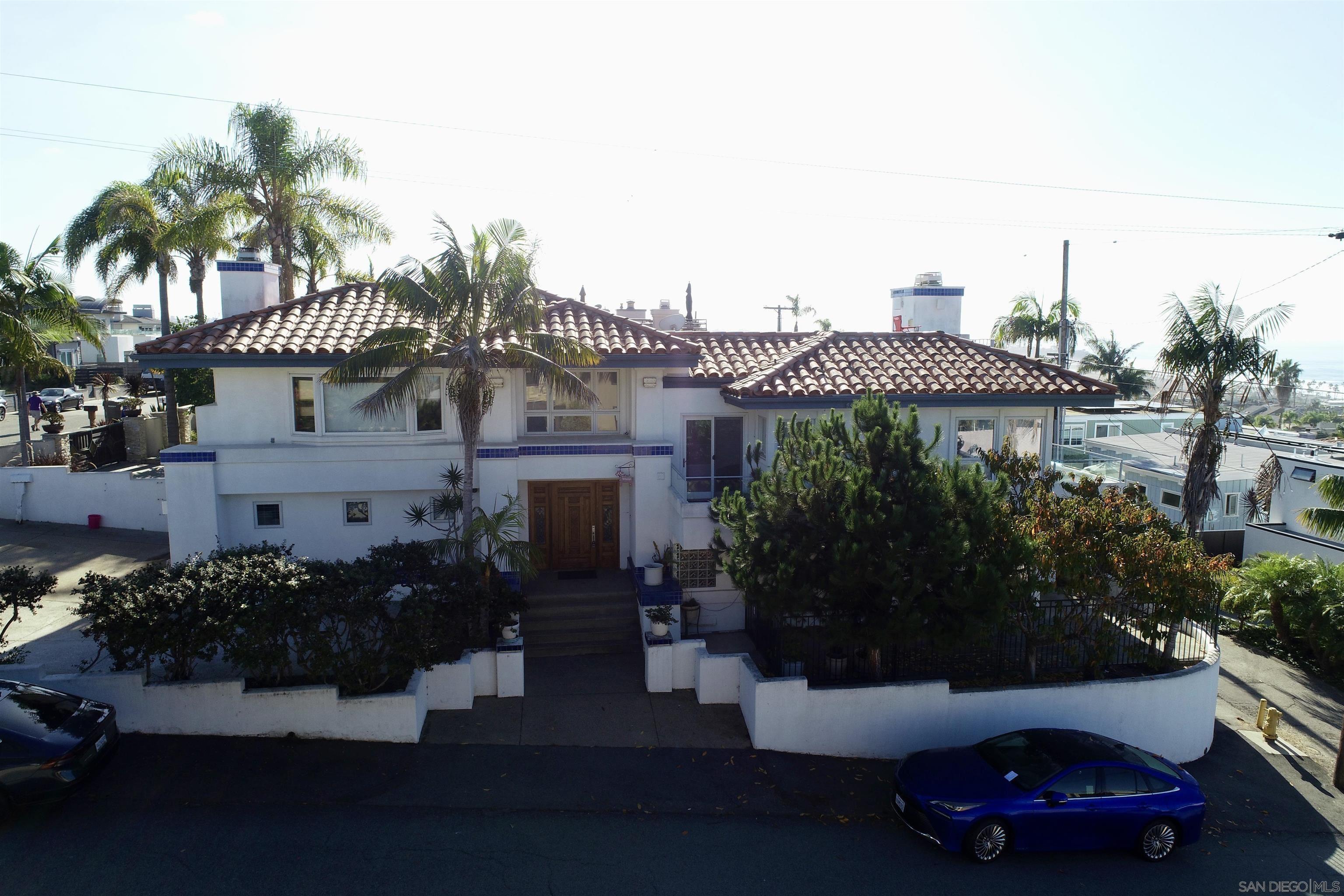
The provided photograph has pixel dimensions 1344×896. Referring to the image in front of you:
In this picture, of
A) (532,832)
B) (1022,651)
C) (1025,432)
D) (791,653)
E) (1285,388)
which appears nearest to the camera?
(532,832)

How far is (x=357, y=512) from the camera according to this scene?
15.7m

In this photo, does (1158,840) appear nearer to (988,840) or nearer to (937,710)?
(988,840)

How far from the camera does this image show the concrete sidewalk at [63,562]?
13.6 m

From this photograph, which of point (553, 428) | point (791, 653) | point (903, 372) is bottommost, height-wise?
point (791, 653)

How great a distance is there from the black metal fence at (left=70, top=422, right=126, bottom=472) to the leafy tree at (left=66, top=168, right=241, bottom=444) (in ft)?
5.58

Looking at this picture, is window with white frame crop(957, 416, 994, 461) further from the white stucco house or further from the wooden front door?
the wooden front door

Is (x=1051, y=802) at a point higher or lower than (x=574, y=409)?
lower

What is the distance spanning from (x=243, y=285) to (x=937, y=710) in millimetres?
15302

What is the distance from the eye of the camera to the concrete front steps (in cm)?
1481

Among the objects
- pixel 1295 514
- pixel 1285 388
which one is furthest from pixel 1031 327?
pixel 1285 388

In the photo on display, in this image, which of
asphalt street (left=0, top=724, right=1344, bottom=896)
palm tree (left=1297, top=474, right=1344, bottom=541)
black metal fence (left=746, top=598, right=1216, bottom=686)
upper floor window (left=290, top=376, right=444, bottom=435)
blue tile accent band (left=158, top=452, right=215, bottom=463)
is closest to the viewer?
asphalt street (left=0, top=724, right=1344, bottom=896)

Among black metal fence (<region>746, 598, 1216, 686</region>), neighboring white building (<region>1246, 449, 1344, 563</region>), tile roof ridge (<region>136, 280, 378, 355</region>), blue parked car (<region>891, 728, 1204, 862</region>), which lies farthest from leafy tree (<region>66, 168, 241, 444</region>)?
neighboring white building (<region>1246, 449, 1344, 563</region>)

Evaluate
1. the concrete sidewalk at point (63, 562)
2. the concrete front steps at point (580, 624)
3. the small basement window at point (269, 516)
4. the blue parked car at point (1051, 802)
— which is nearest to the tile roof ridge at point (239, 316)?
the small basement window at point (269, 516)

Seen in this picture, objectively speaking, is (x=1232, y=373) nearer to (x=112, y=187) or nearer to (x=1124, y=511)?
(x=1124, y=511)
